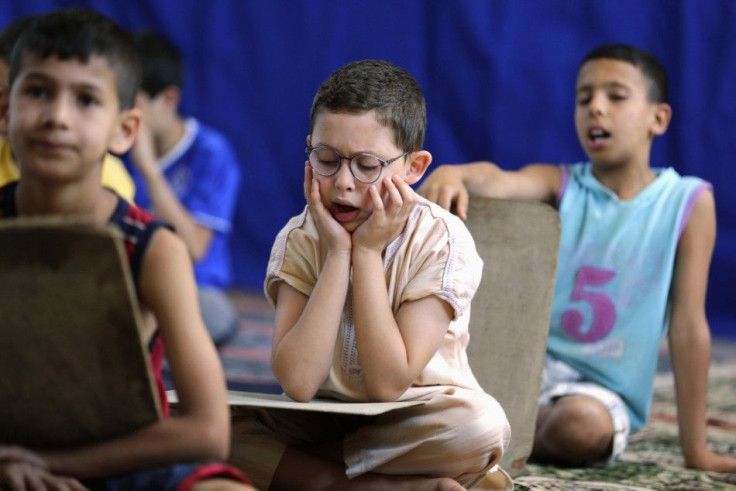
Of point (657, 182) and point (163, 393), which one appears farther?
point (657, 182)

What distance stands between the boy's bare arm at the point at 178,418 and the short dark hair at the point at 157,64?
9.56 ft

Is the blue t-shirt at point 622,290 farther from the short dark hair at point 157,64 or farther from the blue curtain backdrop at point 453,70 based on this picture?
the blue curtain backdrop at point 453,70

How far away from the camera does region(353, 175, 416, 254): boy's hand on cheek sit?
205 cm

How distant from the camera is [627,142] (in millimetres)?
3002

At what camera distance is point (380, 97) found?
82.1 inches

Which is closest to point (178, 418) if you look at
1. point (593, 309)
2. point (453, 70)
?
point (593, 309)

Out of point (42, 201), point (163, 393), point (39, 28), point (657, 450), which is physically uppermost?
point (39, 28)

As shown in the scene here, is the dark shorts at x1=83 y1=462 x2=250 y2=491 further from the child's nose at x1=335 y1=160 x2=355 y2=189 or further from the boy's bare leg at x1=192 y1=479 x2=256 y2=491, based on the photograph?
the child's nose at x1=335 y1=160 x2=355 y2=189

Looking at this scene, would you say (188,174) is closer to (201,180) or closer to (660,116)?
(201,180)

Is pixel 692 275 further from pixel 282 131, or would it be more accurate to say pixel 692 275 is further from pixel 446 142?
pixel 282 131

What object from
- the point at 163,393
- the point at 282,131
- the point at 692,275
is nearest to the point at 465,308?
the point at 163,393

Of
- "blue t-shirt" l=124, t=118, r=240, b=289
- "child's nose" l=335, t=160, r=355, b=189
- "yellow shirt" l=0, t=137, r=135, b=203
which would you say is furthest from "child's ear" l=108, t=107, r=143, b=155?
"blue t-shirt" l=124, t=118, r=240, b=289

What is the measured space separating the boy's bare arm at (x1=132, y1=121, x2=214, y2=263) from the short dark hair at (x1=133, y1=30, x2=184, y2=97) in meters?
0.17

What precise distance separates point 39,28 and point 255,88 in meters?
4.24
